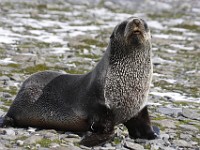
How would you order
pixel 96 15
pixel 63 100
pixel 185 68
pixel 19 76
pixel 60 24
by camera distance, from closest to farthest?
pixel 63 100, pixel 19 76, pixel 185 68, pixel 60 24, pixel 96 15

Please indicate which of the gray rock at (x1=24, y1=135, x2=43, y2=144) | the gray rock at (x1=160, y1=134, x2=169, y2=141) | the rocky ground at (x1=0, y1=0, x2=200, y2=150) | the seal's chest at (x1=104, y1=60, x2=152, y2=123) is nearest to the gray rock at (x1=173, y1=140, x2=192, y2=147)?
the rocky ground at (x1=0, y1=0, x2=200, y2=150)

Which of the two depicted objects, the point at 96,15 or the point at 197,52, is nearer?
the point at 197,52

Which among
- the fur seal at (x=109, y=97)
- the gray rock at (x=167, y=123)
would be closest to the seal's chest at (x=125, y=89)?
the fur seal at (x=109, y=97)

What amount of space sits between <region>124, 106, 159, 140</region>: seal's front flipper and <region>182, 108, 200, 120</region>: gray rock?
7.02 feet

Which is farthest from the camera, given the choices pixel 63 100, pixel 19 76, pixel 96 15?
pixel 96 15

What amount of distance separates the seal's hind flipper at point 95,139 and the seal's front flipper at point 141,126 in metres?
0.65

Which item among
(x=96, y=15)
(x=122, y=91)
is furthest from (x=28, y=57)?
(x=96, y=15)

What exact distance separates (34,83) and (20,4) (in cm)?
2204

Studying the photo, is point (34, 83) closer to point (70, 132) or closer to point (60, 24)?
point (70, 132)

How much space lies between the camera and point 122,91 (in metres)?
9.35

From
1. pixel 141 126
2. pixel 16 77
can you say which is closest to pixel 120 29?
pixel 141 126

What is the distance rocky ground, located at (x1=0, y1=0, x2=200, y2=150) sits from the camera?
9586 mm

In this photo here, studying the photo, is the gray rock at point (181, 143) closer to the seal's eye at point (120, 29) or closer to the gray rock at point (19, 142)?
the seal's eye at point (120, 29)

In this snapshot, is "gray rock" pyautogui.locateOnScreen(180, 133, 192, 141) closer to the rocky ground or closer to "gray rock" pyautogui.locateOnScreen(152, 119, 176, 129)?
the rocky ground
